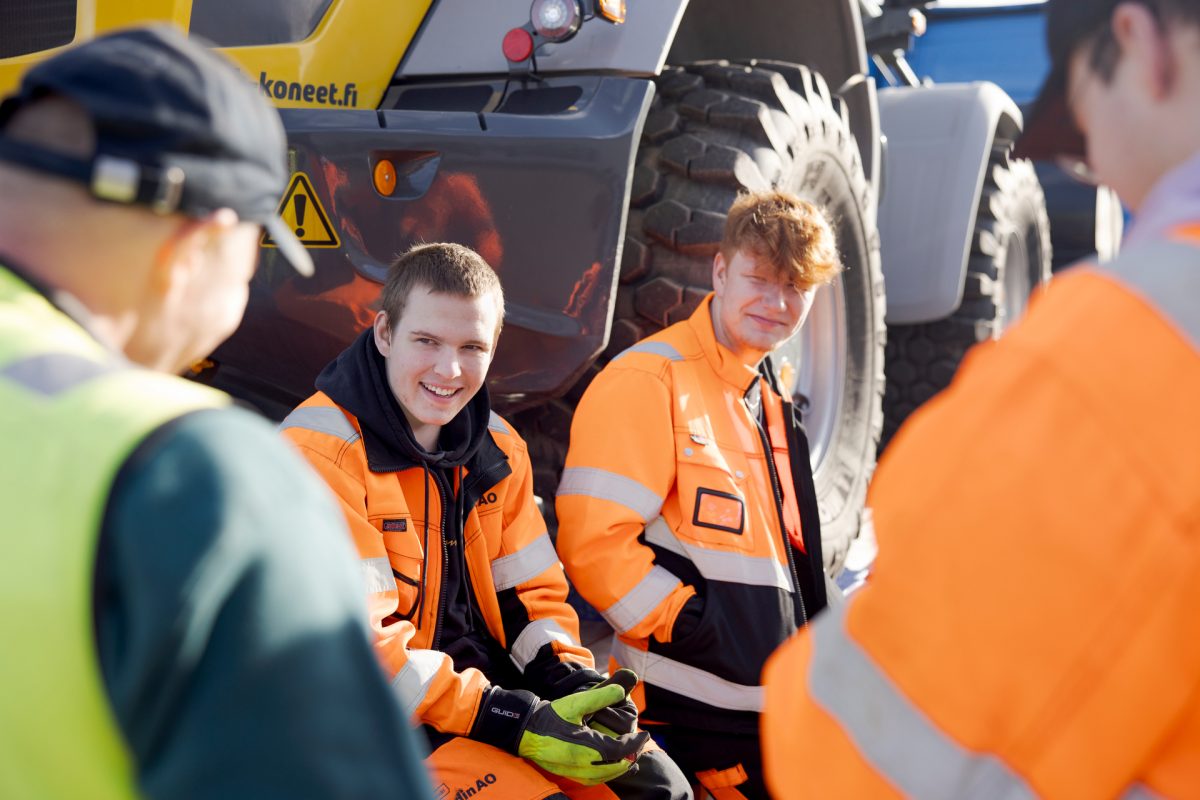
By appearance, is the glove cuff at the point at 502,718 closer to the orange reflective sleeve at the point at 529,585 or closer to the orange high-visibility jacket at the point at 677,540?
the orange reflective sleeve at the point at 529,585

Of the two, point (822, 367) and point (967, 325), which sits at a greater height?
point (822, 367)

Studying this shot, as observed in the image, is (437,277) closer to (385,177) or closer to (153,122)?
(385,177)

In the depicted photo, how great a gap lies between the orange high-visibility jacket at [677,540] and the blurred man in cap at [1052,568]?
144cm

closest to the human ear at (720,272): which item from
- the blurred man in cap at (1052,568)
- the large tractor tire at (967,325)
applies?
the blurred man in cap at (1052,568)

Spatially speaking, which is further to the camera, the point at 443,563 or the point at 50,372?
the point at 443,563

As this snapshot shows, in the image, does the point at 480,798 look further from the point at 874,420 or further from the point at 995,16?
the point at 995,16

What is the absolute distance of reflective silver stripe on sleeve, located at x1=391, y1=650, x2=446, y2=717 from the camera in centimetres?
199

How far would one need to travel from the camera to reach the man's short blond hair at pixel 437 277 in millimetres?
2322

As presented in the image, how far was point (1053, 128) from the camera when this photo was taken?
115cm

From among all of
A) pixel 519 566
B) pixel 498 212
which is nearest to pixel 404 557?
pixel 519 566

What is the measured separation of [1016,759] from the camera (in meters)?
0.89

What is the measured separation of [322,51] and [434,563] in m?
1.52

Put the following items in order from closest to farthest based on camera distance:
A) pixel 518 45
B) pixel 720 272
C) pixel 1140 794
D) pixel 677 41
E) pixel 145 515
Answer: pixel 145 515 → pixel 1140 794 → pixel 720 272 → pixel 518 45 → pixel 677 41

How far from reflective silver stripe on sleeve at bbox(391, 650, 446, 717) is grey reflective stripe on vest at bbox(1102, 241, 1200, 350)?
140 centimetres
